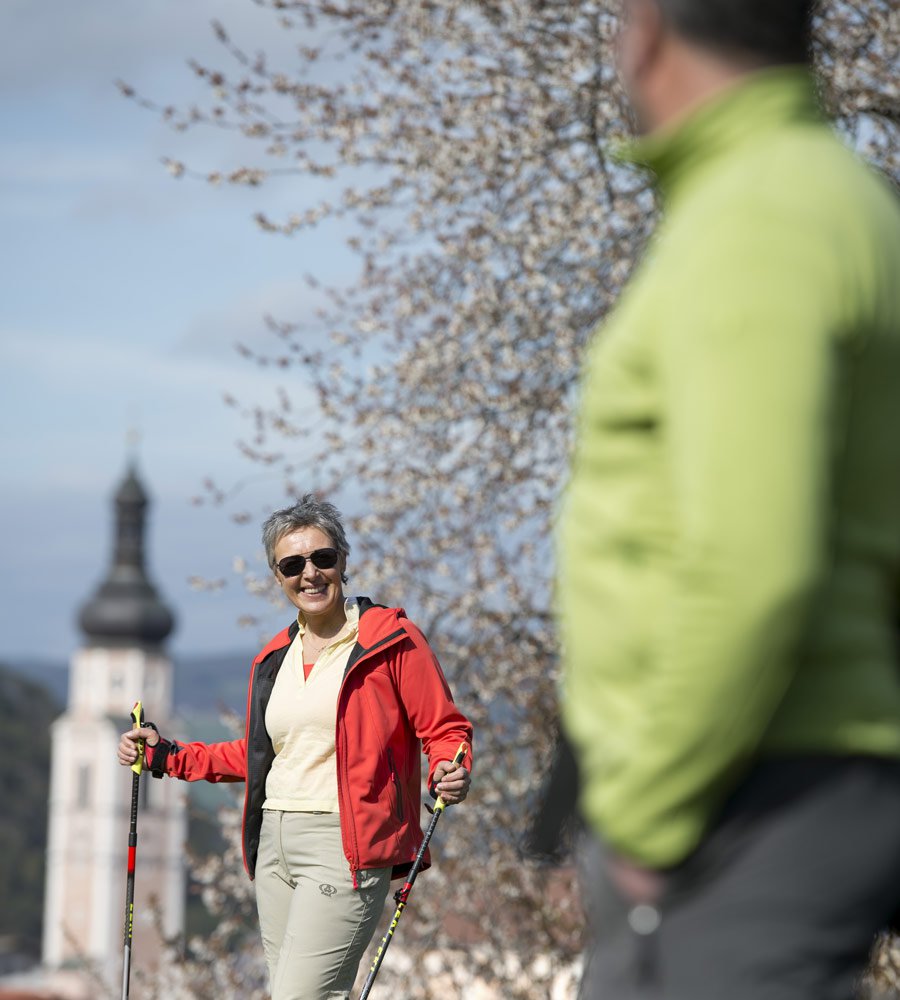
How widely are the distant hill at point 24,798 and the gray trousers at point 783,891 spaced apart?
9324 cm

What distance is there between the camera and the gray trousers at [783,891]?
175cm

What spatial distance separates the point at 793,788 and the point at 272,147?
9.99 meters

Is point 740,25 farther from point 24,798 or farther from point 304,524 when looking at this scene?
point 24,798

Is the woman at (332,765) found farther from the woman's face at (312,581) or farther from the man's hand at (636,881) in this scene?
the man's hand at (636,881)

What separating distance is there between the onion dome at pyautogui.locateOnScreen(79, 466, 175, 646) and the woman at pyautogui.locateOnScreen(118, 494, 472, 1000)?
117390mm

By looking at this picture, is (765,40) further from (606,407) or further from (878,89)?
(878,89)

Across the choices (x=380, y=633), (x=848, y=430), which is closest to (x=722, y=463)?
(x=848, y=430)

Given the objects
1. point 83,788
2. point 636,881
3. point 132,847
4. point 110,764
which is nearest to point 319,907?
point 132,847

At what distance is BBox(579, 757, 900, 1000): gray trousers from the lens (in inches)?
69.0

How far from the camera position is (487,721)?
11.3 meters

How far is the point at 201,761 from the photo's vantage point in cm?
553

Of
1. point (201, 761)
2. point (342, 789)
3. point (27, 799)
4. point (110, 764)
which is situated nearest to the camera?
point (342, 789)

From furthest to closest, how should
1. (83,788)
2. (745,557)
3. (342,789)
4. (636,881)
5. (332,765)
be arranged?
(83,788), (332,765), (342,789), (636,881), (745,557)

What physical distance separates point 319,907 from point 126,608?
11835 centimetres
